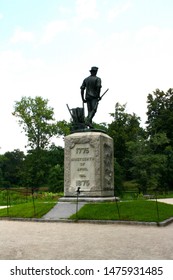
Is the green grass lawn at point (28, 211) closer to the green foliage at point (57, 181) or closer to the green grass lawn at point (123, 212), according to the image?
the green grass lawn at point (123, 212)

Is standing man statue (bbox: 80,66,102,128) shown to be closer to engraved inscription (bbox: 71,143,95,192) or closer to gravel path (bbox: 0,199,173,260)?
engraved inscription (bbox: 71,143,95,192)

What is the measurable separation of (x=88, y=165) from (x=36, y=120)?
33041 mm

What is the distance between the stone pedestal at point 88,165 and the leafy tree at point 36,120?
32108 millimetres

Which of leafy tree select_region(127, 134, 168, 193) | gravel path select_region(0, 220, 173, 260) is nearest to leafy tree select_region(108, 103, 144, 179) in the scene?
leafy tree select_region(127, 134, 168, 193)

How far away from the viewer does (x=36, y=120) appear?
48219 millimetres

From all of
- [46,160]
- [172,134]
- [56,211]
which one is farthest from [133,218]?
[172,134]

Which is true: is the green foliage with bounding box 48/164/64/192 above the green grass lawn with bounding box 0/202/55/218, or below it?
above

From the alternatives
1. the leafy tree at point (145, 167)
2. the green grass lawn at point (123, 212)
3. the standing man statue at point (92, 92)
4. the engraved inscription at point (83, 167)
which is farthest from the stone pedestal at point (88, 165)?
the leafy tree at point (145, 167)

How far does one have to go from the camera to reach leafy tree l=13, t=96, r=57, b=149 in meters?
48.3

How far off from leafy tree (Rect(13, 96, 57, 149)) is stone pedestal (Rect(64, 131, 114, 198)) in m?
32.1

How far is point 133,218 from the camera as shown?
485 inches

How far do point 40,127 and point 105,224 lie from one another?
37.2m

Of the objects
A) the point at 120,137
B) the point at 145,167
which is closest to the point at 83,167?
the point at 145,167

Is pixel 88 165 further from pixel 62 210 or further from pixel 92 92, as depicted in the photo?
pixel 92 92
